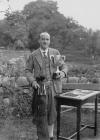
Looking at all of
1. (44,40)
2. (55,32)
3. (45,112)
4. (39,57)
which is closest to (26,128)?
(45,112)

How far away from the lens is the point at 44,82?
4086 millimetres

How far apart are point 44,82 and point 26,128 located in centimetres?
159

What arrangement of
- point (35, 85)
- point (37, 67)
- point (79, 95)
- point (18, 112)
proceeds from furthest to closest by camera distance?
point (18, 112) → point (79, 95) → point (37, 67) → point (35, 85)

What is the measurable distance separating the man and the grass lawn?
83 centimetres

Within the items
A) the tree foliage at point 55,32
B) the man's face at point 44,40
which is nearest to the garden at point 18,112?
the man's face at point 44,40

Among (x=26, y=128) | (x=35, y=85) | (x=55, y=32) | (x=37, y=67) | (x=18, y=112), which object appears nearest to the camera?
(x=35, y=85)

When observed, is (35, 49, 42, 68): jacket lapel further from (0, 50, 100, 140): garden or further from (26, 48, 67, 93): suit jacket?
(0, 50, 100, 140): garden

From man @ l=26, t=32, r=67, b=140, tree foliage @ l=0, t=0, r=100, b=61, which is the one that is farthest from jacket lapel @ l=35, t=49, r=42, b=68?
tree foliage @ l=0, t=0, r=100, b=61

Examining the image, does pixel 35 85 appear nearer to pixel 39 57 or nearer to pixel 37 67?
pixel 37 67

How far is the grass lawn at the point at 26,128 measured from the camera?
4941 mm

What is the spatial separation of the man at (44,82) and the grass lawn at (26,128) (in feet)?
2.73

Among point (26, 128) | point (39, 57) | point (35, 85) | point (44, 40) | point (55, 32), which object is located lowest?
point (26, 128)

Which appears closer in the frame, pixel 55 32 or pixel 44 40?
pixel 44 40

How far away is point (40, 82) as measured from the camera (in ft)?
13.5
